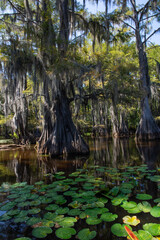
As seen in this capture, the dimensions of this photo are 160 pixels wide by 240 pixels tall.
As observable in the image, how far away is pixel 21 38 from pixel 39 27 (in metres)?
1.06

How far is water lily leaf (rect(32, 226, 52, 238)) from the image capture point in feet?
5.90

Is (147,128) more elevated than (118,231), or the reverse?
(147,128)

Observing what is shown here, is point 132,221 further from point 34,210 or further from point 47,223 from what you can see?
point 34,210

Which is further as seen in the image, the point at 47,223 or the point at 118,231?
the point at 47,223

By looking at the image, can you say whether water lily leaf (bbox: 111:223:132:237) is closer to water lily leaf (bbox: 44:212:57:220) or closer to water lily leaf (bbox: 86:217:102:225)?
water lily leaf (bbox: 86:217:102:225)

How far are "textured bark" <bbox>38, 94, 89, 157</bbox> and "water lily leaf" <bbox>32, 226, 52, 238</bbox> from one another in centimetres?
609

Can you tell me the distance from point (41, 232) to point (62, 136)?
6.68 meters

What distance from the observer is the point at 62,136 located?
27.9ft

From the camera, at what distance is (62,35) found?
8.05 meters

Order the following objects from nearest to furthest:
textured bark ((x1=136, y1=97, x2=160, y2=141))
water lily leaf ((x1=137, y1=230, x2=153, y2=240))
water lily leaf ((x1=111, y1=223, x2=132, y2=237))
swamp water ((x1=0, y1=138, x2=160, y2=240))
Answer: water lily leaf ((x1=137, y1=230, x2=153, y2=240)), water lily leaf ((x1=111, y1=223, x2=132, y2=237)), swamp water ((x1=0, y1=138, x2=160, y2=240)), textured bark ((x1=136, y1=97, x2=160, y2=141))

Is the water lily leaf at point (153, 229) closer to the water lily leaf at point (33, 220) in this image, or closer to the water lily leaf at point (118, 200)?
the water lily leaf at point (118, 200)

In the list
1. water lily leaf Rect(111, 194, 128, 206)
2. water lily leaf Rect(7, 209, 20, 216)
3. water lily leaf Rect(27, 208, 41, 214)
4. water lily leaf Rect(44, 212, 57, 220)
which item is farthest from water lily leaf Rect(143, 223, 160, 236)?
water lily leaf Rect(7, 209, 20, 216)

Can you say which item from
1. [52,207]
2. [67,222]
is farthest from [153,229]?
[52,207]

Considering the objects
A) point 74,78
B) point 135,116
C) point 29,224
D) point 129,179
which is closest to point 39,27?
point 74,78
